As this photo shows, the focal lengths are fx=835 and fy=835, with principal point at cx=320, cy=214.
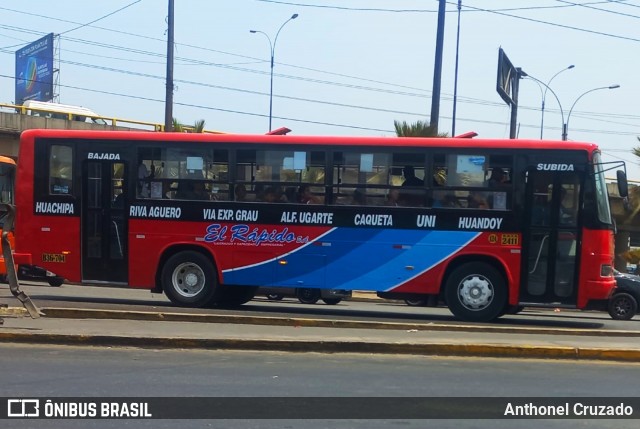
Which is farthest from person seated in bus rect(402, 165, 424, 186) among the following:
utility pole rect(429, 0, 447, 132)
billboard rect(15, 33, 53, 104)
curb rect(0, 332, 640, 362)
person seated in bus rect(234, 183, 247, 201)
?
billboard rect(15, 33, 53, 104)

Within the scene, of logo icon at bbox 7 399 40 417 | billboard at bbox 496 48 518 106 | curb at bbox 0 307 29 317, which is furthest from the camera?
billboard at bbox 496 48 518 106

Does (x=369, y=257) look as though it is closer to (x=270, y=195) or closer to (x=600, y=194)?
(x=270, y=195)

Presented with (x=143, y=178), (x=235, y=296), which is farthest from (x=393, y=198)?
(x=143, y=178)

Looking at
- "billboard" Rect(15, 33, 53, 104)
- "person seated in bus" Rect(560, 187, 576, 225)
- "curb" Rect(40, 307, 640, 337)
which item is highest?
"billboard" Rect(15, 33, 53, 104)

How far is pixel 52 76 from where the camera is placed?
256ft

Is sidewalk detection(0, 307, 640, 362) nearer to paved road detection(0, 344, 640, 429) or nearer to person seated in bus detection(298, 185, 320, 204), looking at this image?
paved road detection(0, 344, 640, 429)

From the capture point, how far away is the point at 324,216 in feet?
49.7

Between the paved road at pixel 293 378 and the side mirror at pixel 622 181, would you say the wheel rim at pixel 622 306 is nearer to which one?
the side mirror at pixel 622 181

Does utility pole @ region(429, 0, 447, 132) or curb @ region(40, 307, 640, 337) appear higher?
utility pole @ region(429, 0, 447, 132)

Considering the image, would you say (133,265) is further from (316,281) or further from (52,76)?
(52,76)

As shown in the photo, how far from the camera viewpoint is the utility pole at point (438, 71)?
81.7 ft

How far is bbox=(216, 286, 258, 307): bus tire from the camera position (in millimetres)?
16641

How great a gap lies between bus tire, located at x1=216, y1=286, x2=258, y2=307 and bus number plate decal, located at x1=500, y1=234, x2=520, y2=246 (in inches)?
206

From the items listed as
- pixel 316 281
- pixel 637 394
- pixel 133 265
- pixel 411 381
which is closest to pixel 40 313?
pixel 133 265
